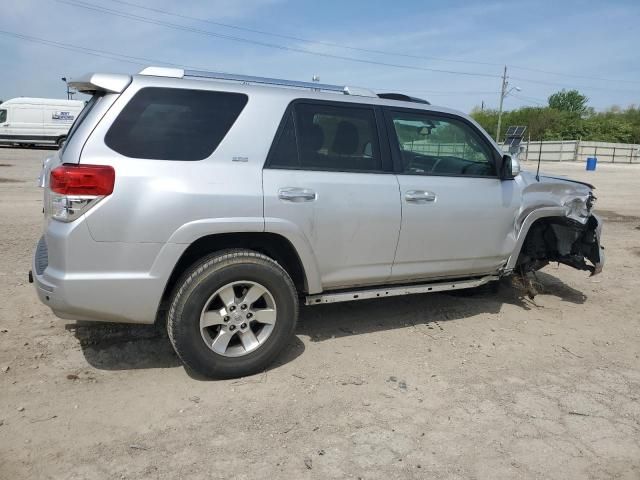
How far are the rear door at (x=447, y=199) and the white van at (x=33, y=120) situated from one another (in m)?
27.8

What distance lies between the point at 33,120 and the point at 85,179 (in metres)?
29.5

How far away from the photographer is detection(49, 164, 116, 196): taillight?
3068 millimetres

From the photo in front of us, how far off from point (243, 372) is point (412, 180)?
194 centimetres

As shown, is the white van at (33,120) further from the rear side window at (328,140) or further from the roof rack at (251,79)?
the rear side window at (328,140)

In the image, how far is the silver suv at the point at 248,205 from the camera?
3.16 meters

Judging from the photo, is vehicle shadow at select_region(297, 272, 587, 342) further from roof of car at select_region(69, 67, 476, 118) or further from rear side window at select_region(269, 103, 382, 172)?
roof of car at select_region(69, 67, 476, 118)

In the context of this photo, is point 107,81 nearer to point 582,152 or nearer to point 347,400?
point 347,400

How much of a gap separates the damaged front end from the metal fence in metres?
44.2

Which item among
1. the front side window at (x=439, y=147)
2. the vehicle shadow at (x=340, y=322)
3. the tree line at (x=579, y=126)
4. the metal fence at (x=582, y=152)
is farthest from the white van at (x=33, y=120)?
the tree line at (x=579, y=126)

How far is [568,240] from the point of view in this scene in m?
5.22

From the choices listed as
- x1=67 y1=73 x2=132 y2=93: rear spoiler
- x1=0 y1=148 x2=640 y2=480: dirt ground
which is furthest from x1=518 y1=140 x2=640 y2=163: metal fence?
x1=67 y1=73 x2=132 y2=93: rear spoiler

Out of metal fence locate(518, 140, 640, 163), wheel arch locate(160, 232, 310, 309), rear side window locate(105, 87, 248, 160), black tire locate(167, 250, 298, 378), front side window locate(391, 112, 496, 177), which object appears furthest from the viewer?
metal fence locate(518, 140, 640, 163)

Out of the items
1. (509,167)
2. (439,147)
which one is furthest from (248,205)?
(509,167)

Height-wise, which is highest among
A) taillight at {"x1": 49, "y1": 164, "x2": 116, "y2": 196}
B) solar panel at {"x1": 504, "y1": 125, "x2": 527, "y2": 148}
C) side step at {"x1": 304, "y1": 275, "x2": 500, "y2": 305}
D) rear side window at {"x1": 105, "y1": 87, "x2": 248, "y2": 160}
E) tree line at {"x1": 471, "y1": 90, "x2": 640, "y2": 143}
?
tree line at {"x1": 471, "y1": 90, "x2": 640, "y2": 143}
